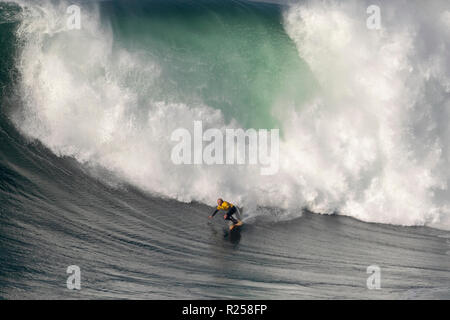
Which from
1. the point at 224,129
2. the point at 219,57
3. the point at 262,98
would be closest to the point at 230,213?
the point at 224,129

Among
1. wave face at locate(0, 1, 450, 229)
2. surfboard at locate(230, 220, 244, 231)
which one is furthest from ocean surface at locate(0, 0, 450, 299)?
surfboard at locate(230, 220, 244, 231)

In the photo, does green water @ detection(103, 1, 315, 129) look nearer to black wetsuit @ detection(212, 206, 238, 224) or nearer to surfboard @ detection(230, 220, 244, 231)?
black wetsuit @ detection(212, 206, 238, 224)

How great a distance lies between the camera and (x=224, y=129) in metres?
14.2

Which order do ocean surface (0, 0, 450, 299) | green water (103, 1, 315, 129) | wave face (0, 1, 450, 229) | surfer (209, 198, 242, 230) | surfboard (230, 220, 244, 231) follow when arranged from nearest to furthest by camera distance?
ocean surface (0, 0, 450, 299) → surfer (209, 198, 242, 230) → surfboard (230, 220, 244, 231) → wave face (0, 1, 450, 229) → green water (103, 1, 315, 129)

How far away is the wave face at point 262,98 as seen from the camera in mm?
13195

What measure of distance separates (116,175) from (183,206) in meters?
1.88

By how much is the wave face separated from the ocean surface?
0.04 m

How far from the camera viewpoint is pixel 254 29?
17.1 m

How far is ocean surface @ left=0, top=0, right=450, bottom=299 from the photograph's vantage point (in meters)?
9.73

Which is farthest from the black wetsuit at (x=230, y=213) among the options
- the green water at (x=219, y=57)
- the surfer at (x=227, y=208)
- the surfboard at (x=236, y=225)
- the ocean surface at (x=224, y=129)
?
the green water at (x=219, y=57)

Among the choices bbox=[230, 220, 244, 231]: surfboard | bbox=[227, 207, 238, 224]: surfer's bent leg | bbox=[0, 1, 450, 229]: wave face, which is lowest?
bbox=[230, 220, 244, 231]: surfboard

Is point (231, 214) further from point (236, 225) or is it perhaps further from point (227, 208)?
point (236, 225)

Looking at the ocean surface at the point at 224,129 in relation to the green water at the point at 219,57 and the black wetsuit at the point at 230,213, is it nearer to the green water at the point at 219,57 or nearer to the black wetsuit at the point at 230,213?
the green water at the point at 219,57

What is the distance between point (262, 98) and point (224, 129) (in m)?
1.97
